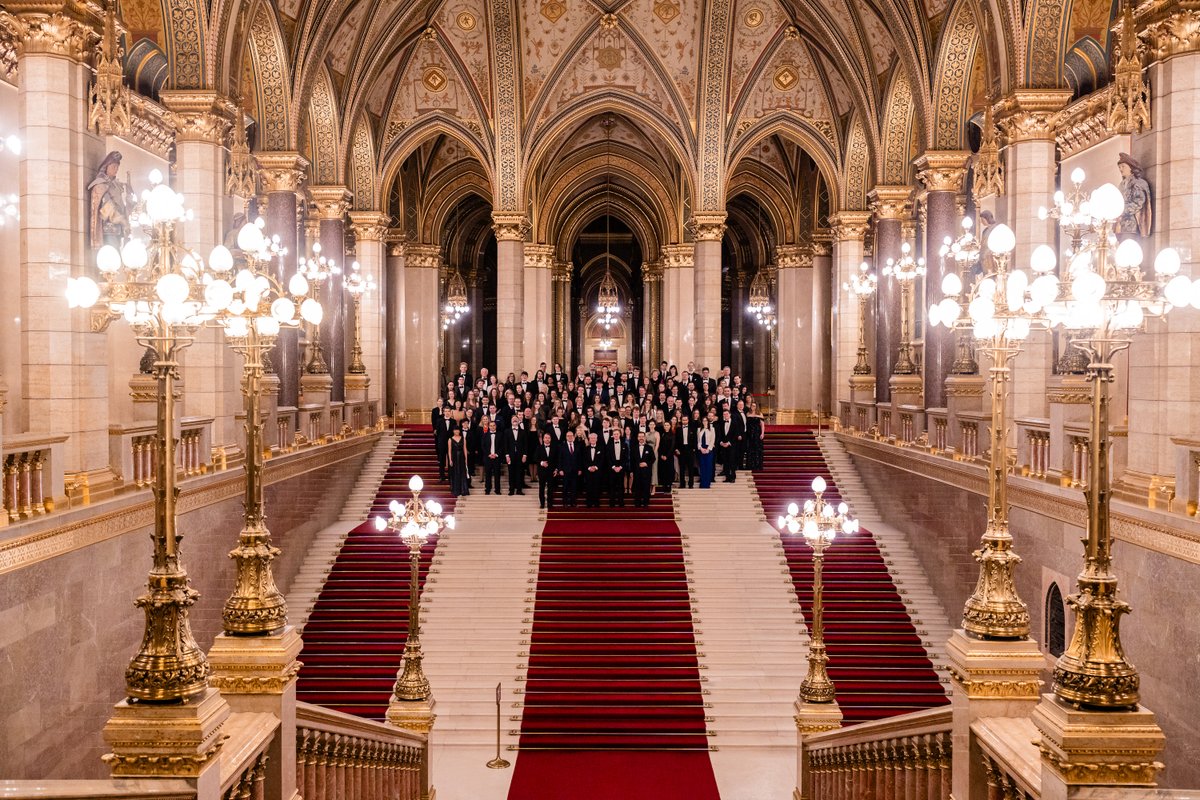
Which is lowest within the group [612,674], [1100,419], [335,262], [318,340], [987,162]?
[612,674]

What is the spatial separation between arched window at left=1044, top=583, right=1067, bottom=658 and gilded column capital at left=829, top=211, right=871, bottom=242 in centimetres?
1388

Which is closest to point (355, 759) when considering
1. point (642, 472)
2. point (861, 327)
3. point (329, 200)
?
point (642, 472)

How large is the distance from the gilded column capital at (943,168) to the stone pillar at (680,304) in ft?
30.3

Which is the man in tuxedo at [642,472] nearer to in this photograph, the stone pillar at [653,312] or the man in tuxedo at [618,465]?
the man in tuxedo at [618,465]

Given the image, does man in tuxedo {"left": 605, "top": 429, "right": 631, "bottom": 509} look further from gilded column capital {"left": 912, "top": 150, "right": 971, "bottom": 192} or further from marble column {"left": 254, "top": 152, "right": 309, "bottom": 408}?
gilded column capital {"left": 912, "top": 150, "right": 971, "bottom": 192}

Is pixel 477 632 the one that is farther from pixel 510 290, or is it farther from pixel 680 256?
pixel 680 256

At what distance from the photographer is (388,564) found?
15.6 metres

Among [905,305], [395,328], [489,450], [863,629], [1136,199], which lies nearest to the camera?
[1136,199]

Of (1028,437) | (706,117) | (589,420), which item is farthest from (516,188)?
(1028,437)

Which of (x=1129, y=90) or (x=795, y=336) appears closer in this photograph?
(x=1129, y=90)

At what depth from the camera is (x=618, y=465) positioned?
17.3m

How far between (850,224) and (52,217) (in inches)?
711

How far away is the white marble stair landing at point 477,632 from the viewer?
11.4 metres

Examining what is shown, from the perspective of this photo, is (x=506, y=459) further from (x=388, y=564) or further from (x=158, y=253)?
(x=158, y=253)
